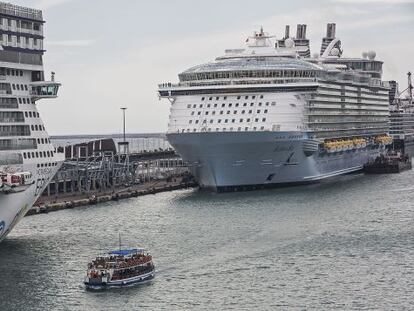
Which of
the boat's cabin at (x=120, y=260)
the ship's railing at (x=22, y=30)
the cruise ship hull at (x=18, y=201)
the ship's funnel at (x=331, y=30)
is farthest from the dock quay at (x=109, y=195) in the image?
the ship's funnel at (x=331, y=30)

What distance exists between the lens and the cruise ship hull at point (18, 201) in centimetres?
6041

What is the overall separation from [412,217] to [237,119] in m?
26.5

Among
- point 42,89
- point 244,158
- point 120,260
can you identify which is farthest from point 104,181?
point 120,260

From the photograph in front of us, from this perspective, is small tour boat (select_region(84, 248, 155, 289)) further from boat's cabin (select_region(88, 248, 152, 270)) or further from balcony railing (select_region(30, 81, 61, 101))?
balcony railing (select_region(30, 81, 61, 101))

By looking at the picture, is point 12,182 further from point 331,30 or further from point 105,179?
point 331,30

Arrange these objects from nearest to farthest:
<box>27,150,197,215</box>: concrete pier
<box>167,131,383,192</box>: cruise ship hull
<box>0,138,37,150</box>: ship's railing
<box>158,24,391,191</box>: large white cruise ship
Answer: <box>0,138,37,150</box>: ship's railing, <box>27,150,197,215</box>: concrete pier, <box>167,131,383,192</box>: cruise ship hull, <box>158,24,391,191</box>: large white cruise ship

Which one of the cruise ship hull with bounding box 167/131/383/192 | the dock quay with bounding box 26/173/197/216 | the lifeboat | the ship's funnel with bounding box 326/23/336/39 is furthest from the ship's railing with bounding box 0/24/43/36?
the ship's funnel with bounding box 326/23/336/39

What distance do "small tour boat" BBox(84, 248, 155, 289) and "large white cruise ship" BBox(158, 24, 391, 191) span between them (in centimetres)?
4099

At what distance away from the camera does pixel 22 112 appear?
209ft

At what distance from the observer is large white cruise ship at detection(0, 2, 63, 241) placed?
61.5 metres

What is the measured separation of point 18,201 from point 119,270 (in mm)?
11341

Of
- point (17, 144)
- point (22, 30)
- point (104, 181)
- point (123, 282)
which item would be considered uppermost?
point (22, 30)

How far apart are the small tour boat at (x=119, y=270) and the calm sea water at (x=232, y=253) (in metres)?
0.76

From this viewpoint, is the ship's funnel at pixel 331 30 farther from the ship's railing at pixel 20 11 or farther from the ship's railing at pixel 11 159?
the ship's railing at pixel 11 159
